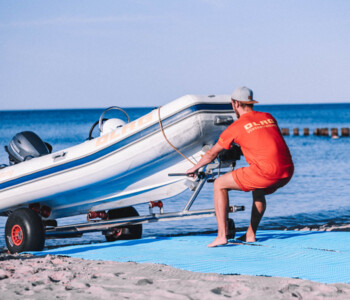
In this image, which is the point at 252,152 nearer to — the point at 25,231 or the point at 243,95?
the point at 243,95

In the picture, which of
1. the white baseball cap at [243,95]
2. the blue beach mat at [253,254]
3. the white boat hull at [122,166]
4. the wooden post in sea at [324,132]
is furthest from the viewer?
the wooden post in sea at [324,132]

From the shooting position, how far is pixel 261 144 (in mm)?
5496

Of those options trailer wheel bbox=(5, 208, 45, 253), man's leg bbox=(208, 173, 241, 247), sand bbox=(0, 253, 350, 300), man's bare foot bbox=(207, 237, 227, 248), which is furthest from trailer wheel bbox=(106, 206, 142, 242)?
A: sand bbox=(0, 253, 350, 300)

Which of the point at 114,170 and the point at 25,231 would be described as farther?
the point at 114,170

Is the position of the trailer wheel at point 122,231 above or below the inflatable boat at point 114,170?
below

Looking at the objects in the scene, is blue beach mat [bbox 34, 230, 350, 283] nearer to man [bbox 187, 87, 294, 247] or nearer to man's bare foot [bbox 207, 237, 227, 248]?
man's bare foot [bbox 207, 237, 227, 248]

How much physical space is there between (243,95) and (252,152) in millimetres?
537

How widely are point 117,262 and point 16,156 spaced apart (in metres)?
2.58

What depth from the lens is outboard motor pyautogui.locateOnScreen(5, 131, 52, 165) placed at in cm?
739

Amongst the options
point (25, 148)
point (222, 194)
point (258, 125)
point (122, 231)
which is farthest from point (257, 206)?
point (25, 148)

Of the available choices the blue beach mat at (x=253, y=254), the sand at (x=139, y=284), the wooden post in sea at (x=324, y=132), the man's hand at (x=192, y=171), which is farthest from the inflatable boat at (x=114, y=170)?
the wooden post in sea at (x=324, y=132)

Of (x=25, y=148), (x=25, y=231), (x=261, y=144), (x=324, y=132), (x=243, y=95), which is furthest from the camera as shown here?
(x=324, y=132)

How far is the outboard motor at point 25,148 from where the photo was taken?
24.2 feet

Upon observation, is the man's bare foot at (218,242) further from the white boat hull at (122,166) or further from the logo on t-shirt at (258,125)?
the logo on t-shirt at (258,125)
